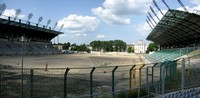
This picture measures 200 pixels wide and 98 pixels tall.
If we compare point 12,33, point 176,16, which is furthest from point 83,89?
point 12,33

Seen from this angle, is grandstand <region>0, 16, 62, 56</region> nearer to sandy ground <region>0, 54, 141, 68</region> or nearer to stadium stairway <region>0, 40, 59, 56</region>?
stadium stairway <region>0, 40, 59, 56</region>

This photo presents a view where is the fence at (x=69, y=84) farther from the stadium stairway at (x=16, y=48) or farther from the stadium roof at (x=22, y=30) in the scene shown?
the stadium roof at (x=22, y=30)

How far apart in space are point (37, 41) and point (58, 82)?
135228 millimetres

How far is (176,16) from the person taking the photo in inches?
2130

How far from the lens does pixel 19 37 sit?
4852 inches

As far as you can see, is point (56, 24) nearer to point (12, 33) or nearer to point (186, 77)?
point (12, 33)

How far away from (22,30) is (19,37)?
348 cm

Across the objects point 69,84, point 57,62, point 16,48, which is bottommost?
point 57,62

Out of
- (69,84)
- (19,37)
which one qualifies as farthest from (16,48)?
(69,84)

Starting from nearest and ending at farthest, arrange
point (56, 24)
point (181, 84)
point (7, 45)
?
point (181, 84)
point (7, 45)
point (56, 24)

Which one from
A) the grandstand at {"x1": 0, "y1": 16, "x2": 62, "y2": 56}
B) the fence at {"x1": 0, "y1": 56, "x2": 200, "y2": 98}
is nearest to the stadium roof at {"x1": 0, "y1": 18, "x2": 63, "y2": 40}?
the grandstand at {"x1": 0, "y1": 16, "x2": 62, "y2": 56}

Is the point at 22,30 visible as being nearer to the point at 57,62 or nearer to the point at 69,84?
the point at 57,62

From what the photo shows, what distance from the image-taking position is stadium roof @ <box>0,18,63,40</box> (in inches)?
4343

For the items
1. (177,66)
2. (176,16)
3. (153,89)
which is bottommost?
(153,89)
